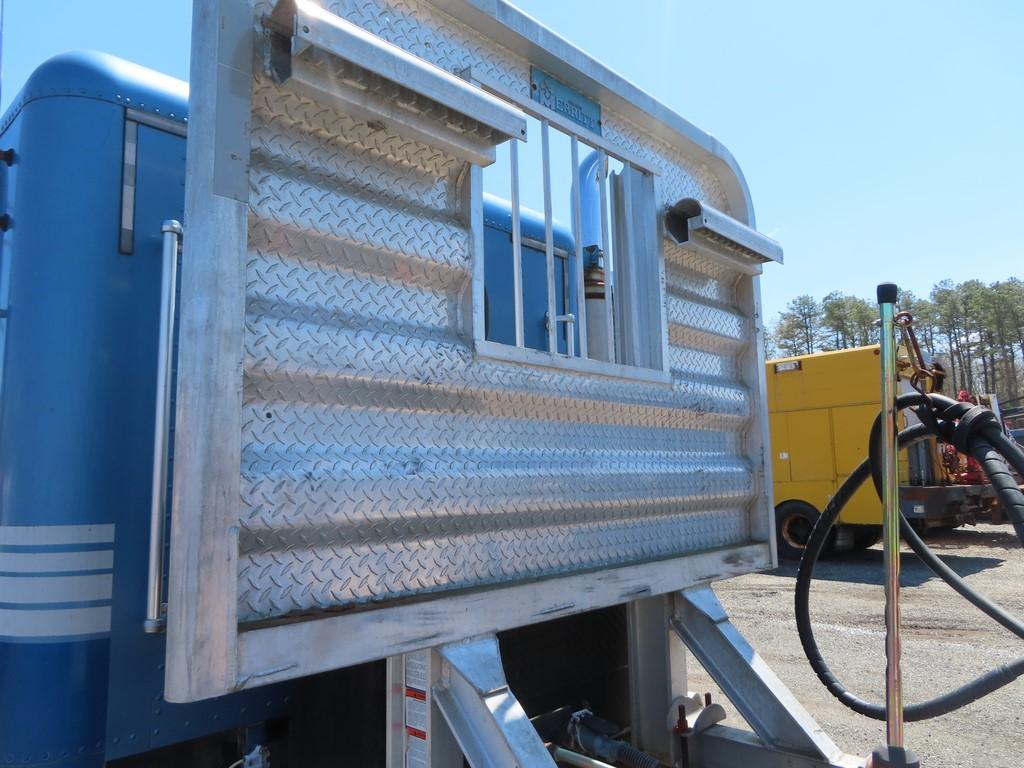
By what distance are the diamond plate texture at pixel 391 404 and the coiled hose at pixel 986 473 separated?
0.69 metres

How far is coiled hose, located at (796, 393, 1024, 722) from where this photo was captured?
6.30 feet

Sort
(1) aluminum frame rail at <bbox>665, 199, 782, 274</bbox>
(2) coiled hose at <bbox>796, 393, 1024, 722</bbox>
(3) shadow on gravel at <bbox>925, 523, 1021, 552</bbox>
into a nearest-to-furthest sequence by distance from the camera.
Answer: (2) coiled hose at <bbox>796, 393, 1024, 722</bbox> < (1) aluminum frame rail at <bbox>665, 199, 782, 274</bbox> < (3) shadow on gravel at <bbox>925, 523, 1021, 552</bbox>

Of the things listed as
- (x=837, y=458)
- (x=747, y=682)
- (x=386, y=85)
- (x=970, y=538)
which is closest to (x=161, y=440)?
(x=386, y=85)

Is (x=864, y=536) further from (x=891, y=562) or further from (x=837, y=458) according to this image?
(x=891, y=562)

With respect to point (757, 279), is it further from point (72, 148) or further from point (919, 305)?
point (919, 305)

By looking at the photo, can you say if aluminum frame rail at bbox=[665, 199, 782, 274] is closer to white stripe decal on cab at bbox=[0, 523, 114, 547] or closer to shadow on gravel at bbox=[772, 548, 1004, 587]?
white stripe decal on cab at bbox=[0, 523, 114, 547]

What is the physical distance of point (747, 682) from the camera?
2789 mm

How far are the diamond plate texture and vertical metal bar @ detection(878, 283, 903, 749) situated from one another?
2.95 ft

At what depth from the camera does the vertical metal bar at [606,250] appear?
9.21 feet

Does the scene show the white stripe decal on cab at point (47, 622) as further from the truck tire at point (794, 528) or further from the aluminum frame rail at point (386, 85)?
the truck tire at point (794, 528)

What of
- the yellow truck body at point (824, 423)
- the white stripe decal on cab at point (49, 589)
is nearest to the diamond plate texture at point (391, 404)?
the white stripe decal on cab at point (49, 589)

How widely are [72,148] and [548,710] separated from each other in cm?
254

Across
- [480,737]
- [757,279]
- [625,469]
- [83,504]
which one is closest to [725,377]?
[757,279]

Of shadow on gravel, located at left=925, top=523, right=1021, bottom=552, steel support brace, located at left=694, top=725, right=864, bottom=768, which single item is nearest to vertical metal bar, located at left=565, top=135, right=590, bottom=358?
steel support brace, located at left=694, top=725, right=864, bottom=768
